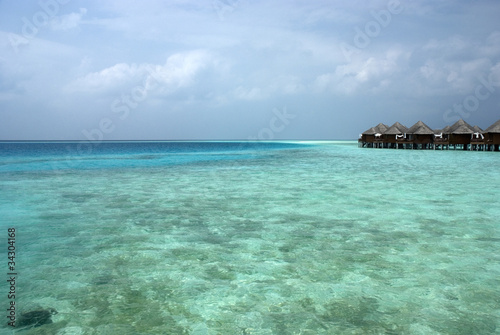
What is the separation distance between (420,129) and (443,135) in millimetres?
3354

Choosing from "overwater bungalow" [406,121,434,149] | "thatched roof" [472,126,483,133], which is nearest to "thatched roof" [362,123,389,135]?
"overwater bungalow" [406,121,434,149]

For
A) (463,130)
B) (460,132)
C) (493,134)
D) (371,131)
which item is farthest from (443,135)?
(371,131)

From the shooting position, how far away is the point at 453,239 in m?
5.49

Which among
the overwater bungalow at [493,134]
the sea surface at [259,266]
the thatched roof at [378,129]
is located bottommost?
the sea surface at [259,266]

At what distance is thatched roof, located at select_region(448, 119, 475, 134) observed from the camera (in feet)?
130

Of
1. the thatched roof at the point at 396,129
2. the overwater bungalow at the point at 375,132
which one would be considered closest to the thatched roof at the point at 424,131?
the thatched roof at the point at 396,129

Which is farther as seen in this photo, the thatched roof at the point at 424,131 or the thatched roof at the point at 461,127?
the thatched roof at the point at 424,131

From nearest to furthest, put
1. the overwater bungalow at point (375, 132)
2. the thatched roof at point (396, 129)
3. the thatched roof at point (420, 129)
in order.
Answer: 1. the thatched roof at point (420, 129)
2. the thatched roof at point (396, 129)
3. the overwater bungalow at point (375, 132)

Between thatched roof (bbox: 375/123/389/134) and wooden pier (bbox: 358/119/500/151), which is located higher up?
thatched roof (bbox: 375/123/389/134)

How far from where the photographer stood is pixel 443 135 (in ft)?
145

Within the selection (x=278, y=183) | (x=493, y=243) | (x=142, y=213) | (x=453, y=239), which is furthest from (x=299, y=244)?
(x=278, y=183)

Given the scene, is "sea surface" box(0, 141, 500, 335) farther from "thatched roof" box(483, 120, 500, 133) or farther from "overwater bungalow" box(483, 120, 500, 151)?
"overwater bungalow" box(483, 120, 500, 151)

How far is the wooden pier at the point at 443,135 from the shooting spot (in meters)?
36.5

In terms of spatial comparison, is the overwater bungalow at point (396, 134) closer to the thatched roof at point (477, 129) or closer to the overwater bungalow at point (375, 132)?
the overwater bungalow at point (375, 132)
